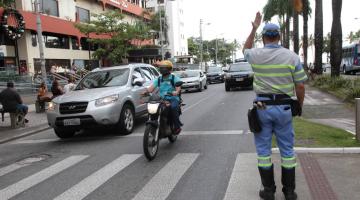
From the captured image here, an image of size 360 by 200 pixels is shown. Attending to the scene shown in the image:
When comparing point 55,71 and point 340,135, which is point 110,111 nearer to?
point 340,135

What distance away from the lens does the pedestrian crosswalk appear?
5.81m

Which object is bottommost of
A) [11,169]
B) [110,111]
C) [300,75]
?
[11,169]

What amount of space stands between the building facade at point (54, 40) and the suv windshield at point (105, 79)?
1749cm

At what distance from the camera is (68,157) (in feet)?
28.3

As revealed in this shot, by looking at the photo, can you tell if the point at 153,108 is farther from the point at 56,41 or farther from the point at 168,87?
the point at 56,41

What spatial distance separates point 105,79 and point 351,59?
3556 cm

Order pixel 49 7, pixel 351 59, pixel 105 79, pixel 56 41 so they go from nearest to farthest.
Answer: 1. pixel 105 79
2. pixel 49 7
3. pixel 56 41
4. pixel 351 59

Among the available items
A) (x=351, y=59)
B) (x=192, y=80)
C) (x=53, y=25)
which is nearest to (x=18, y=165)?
(x=192, y=80)

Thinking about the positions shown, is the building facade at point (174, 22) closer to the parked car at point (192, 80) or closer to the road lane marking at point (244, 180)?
the parked car at point (192, 80)

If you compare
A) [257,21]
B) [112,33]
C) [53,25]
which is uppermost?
[53,25]

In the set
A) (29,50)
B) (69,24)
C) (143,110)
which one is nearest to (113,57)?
(69,24)

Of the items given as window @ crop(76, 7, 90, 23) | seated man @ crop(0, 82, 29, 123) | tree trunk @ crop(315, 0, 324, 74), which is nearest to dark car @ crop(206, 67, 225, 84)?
window @ crop(76, 7, 90, 23)

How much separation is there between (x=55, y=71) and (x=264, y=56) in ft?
99.4

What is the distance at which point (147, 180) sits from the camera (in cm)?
647
